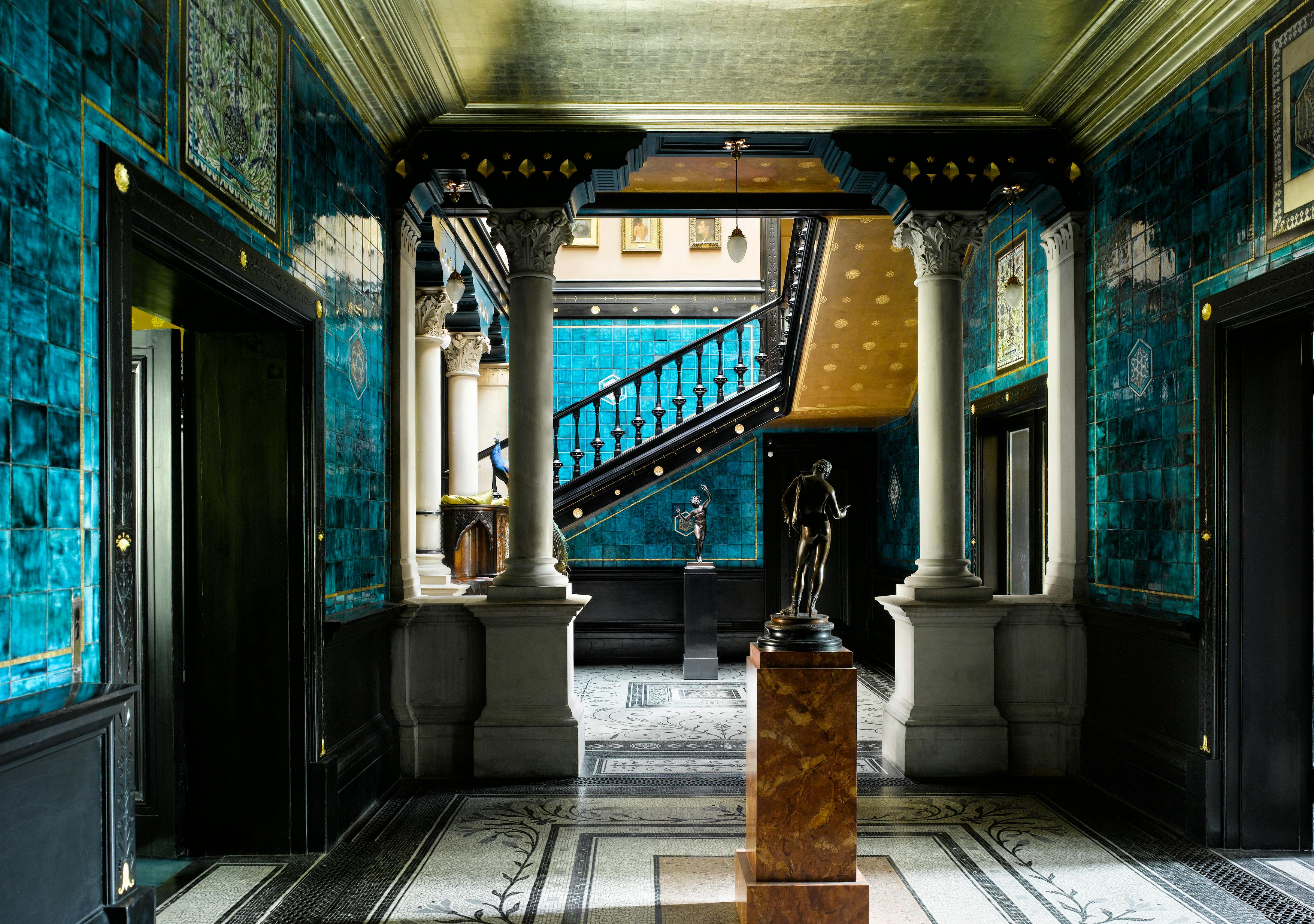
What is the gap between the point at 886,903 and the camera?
3939mm

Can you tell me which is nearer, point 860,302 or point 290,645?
point 290,645

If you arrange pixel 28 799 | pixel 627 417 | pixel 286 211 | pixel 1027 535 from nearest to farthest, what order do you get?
pixel 28 799
pixel 286 211
pixel 1027 535
pixel 627 417

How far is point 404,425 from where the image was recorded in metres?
6.05

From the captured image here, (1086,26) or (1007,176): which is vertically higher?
(1086,26)

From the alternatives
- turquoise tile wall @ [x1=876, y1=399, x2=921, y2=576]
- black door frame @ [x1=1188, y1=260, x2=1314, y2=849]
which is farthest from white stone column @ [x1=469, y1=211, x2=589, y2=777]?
turquoise tile wall @ [x1=876, y1=399, x2=921, y2=576]

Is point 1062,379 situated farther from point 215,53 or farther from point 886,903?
point 215,53

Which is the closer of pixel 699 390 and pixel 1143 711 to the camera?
pixel 1143 711

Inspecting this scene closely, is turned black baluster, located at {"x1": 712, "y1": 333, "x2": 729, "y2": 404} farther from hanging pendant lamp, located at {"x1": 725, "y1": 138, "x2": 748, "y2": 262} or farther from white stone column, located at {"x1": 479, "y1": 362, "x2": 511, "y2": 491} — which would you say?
hanging pendant lamp, located at {"x1": 725, "y1": 138, "x2": 748, "y2": 262}

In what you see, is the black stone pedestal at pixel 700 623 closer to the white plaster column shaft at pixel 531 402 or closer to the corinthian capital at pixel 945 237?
the white plaster column shaft at pixel 531 402

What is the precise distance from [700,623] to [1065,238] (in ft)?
16.9

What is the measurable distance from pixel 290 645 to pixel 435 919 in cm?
145

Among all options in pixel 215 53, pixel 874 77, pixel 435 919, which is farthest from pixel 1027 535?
pixel 215 53

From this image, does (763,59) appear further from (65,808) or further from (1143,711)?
(65,808)

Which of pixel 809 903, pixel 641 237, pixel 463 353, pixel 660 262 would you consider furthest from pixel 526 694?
pixel 641 237
